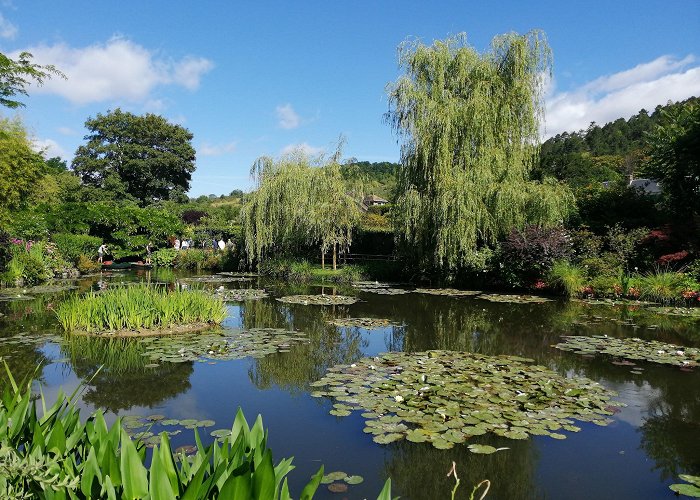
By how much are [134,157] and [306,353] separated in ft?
121

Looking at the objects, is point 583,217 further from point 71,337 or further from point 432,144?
point 71,337

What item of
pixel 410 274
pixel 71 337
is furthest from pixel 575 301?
pixel 71 337

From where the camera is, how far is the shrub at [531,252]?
46.0 feet

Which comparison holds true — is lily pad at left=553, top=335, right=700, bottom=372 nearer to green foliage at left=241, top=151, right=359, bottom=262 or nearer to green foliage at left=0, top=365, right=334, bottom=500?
green foliage at left=0, top=365, right=334, bottom=500

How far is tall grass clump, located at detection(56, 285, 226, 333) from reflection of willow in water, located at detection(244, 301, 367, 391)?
4.37 ft

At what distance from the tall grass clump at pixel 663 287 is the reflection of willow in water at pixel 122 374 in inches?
459

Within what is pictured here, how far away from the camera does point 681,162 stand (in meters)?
15.6

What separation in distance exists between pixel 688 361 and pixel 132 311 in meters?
8.54

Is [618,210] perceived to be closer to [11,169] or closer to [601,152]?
[11,169]

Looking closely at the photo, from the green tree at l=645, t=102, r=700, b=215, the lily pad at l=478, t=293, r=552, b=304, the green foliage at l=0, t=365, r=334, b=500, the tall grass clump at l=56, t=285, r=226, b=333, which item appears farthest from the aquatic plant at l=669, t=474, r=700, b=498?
the green tree at l=645, t=102, r=700, b=215

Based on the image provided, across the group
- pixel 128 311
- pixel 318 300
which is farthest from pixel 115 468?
pixel 318 300

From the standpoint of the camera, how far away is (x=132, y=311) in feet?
27.4

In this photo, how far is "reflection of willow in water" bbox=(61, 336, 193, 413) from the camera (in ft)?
17.4

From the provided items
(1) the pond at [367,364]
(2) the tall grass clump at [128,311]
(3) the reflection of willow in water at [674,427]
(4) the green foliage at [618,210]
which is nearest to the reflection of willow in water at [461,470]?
(1) the pond at [367,364]
